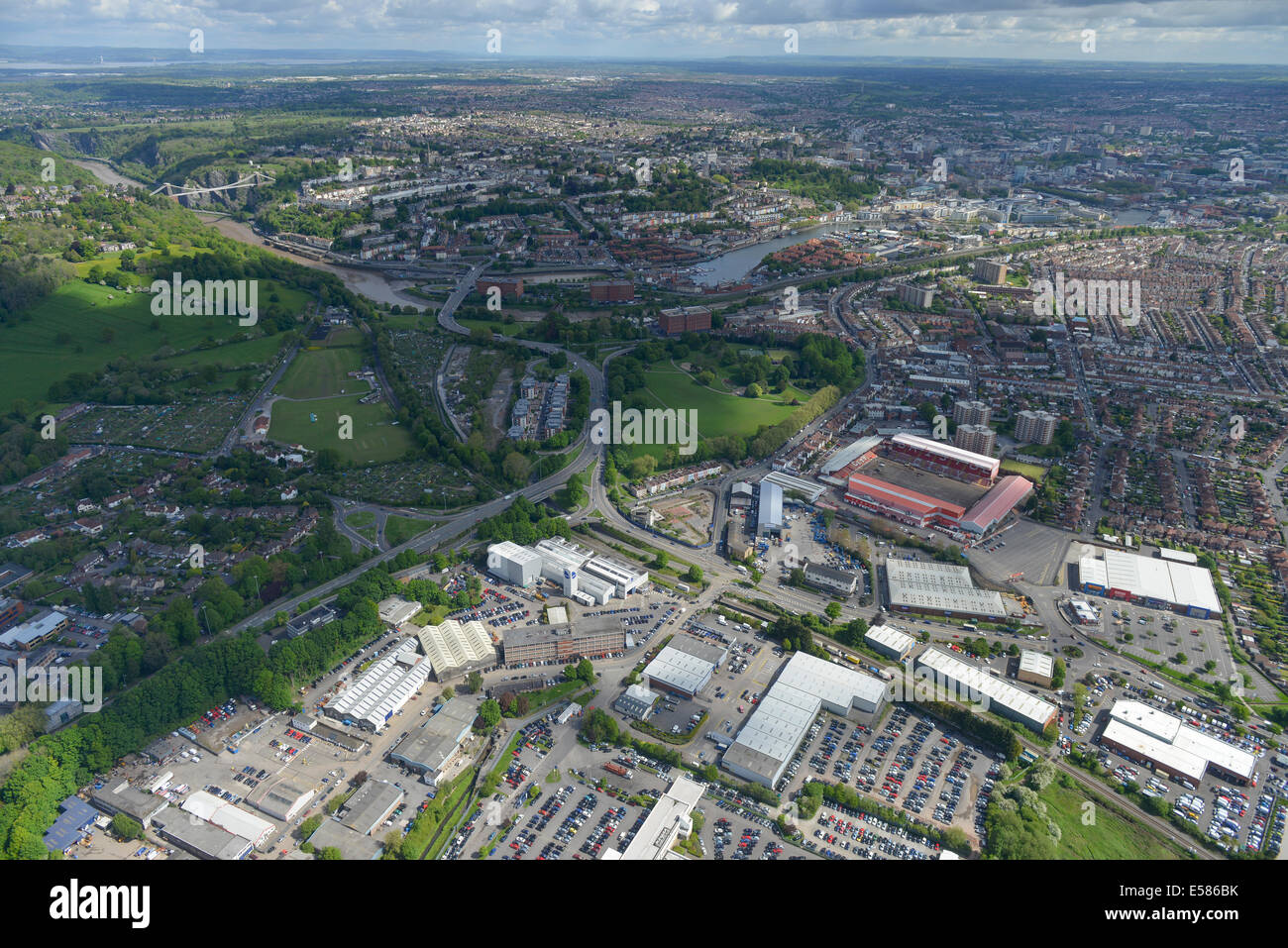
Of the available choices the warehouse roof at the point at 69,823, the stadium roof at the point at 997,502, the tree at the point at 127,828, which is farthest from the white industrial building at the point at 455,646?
the stadium roof at the point at 997,502

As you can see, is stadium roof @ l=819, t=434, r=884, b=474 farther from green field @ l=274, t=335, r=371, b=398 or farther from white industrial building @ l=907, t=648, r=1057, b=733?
green field @ l=274, t=335, r=371, b=398

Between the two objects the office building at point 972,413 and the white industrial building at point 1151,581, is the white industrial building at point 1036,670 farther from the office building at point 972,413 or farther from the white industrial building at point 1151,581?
the office building at point 972,413

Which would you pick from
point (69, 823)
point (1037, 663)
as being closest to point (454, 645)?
point (69, 823)

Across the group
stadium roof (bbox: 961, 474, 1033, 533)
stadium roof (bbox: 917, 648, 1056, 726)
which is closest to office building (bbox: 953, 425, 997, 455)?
stadium roof (bbox: 961, 474, 1033, 533)

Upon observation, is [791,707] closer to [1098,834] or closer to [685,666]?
[685,666]
